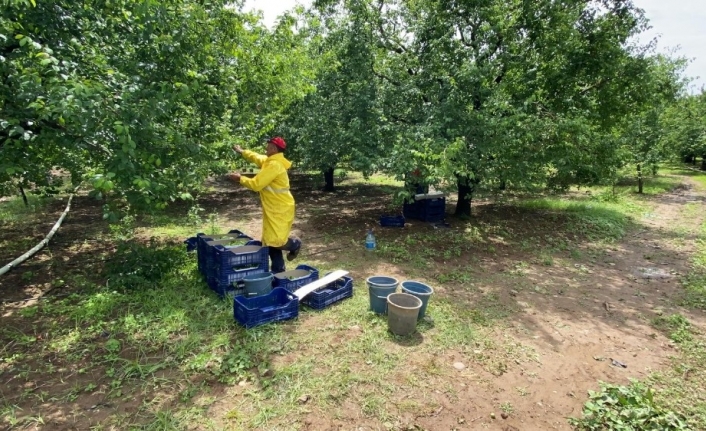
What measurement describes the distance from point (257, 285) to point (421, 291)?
6.70 feet

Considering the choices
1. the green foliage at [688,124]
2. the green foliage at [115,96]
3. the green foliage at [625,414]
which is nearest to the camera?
the green foliage at [625,414]

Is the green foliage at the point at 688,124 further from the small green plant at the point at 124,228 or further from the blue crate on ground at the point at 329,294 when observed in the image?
the small green plant at the point at 124,228

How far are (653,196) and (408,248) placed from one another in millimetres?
13927

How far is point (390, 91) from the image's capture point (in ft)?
28.6

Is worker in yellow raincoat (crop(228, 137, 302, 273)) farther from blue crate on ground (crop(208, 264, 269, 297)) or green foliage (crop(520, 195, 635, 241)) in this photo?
green foliage (crop(520, 195, 635, 241))

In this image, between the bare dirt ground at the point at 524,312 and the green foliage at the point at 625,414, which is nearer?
the green foliage at the point at 625,414

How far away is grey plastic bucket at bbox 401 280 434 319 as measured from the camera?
4.39 m

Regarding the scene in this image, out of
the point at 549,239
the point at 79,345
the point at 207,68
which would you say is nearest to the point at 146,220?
the point at 207,68

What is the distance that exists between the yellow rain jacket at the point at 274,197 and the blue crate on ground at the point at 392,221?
13.9 feet

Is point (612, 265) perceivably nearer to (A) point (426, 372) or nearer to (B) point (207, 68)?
(A) point (426, 372)

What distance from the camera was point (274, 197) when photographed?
16.1 feet

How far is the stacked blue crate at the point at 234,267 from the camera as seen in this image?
459 centimetres

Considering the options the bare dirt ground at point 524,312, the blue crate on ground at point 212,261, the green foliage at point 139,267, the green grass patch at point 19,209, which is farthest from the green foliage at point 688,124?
the green grass patch at point 19,209

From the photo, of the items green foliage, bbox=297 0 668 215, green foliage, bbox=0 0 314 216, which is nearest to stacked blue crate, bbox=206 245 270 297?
green foliage, bbox=0 0 314 216
